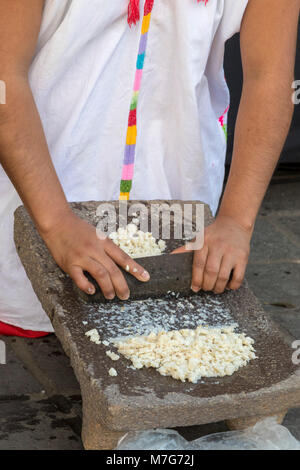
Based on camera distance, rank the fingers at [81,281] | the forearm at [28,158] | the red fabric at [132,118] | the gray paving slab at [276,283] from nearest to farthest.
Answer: the fingers at [81,281] < the forearm at [28,158] < the red fabric at [132,118] < the gray paving slab at [276,283]

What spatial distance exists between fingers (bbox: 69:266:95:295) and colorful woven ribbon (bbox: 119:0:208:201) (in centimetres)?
65

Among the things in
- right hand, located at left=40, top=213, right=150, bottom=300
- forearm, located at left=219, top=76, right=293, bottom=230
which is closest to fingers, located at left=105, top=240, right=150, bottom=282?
right hand, located at left=40, top=213, right=150, bottom=300

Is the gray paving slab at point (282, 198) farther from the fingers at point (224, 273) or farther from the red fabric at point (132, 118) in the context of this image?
the fingers at point (224, 273)

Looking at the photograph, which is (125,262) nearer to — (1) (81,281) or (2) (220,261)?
(1) (81,281)

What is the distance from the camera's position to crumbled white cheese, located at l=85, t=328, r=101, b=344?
169cm

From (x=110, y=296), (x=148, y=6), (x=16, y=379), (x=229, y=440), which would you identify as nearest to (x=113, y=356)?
(x=110, y=296)

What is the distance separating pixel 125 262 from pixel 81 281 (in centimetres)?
11

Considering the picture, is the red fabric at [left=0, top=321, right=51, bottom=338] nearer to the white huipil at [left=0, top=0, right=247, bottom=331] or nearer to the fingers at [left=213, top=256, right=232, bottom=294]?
the white huipil at [left=0, top=0, right=247, bottom=331]

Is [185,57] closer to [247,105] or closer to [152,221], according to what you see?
[247,105]

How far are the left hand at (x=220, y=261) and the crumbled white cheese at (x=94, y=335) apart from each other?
0.29m

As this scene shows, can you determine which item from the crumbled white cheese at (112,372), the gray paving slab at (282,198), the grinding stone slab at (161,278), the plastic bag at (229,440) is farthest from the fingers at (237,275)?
the gray paving slab at (282,198)

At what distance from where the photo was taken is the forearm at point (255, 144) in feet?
6.70

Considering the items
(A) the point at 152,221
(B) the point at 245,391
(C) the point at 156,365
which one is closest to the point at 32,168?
(A) the point at 152,221

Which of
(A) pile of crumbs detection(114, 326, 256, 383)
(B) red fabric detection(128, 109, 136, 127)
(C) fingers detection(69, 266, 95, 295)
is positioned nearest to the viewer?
(A) pile of crumbs detection(114, 326, 256, 383)
